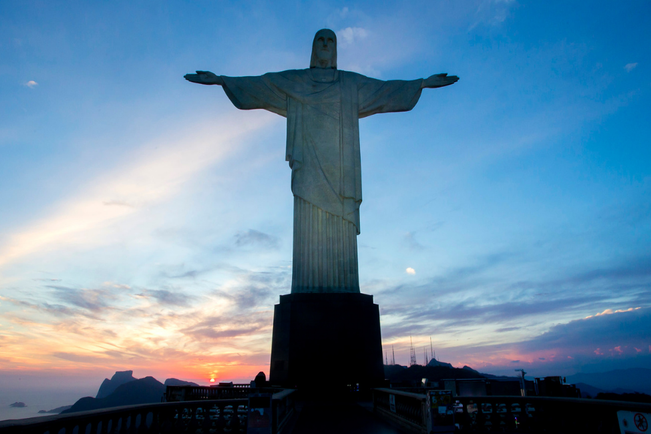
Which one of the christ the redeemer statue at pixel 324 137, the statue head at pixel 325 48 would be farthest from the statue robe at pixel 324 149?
the statue head at pixel 325 48

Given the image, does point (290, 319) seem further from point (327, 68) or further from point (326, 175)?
point (327, 68)

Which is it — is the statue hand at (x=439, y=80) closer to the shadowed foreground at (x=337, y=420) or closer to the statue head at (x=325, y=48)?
the statue head at (x=325, y=48)

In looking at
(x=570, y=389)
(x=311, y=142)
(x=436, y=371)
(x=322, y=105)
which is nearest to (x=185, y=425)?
(x=311, y=142)

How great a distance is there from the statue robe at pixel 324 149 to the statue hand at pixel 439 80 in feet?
0.98

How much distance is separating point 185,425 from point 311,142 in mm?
9124

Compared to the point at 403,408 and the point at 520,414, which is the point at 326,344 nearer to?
the point at 403,408

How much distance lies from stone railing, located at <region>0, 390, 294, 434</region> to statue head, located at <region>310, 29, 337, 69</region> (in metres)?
10.6

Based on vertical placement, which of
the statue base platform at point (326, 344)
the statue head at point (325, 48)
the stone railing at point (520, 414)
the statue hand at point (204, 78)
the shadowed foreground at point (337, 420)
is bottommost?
the shadowed foreground at point (337, 420)

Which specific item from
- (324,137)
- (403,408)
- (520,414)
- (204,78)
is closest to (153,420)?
(403,408)

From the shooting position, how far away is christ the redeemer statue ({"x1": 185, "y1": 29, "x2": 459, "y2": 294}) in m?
12.3

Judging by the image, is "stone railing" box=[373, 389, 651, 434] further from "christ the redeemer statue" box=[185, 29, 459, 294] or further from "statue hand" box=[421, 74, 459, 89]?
"statue hand" box=[421, 74, 459, 89]

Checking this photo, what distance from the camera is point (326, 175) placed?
12695 millimetres

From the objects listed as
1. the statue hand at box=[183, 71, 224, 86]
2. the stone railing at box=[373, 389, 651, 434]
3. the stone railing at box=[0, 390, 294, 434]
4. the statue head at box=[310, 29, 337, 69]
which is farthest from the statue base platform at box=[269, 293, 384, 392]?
the statue head at box=[310, 29, 337, 69]

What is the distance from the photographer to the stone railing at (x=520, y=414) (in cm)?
469
